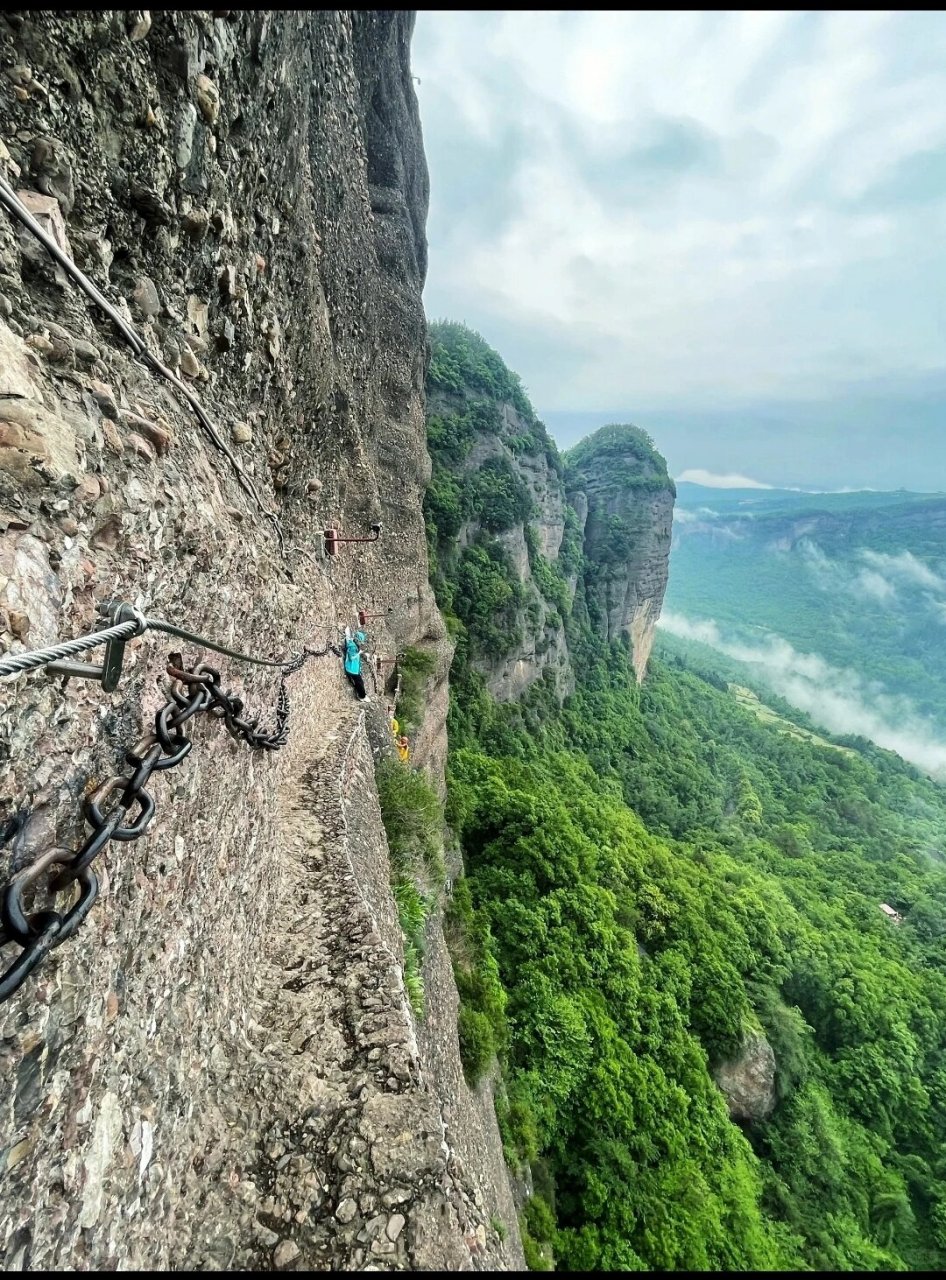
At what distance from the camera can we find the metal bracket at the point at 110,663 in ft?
5.64

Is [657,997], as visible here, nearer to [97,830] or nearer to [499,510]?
[97,830]

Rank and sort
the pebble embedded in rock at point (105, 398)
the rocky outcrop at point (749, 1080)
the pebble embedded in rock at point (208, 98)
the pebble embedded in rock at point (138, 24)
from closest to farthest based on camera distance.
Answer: the pebble embedded in rock at point (105, 398), the pebble embedded in rock at point (138, 24), the pebble embedded in rock at point (208, 98), the rocky outcrop at point (749, 1080)

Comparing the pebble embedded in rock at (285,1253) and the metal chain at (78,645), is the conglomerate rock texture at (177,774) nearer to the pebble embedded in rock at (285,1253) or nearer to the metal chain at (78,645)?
the pebble embedded in rock at (285,1253)

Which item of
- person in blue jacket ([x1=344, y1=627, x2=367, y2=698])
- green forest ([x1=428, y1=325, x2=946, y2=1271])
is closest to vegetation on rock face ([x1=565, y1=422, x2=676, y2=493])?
green forest ([x1=428, y1=325, x2=946, y2=1271])

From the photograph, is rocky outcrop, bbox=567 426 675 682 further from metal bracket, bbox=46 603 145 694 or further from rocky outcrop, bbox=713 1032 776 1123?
metal bracket, bbox=46 603 145 694

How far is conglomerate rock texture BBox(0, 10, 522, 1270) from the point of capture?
5.96 feet

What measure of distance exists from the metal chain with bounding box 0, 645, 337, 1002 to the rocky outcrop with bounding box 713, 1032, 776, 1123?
27.9 metres

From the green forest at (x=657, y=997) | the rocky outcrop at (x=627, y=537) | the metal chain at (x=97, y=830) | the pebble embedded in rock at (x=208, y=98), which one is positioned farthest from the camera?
the rocky outcrop at (x=627, y=537)

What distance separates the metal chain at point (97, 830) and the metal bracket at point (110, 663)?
0.43 meters

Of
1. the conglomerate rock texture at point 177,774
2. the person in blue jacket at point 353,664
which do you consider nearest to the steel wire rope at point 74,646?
the conglomerate rock texture at point 177,774

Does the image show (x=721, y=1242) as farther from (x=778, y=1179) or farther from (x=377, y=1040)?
(x=377, y=1040)

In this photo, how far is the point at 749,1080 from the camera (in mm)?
21578

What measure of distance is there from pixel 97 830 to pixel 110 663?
571mm

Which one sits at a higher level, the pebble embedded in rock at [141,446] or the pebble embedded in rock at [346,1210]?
the pebble embedded in rock at [141,446]
